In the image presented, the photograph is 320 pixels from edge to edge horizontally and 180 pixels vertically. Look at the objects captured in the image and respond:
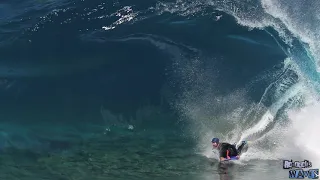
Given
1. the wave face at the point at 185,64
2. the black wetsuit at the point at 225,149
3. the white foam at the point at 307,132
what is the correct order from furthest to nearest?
A: 1. the wave face at the point at 185,64
2. the white foam at the point at 307,132
3. the black wetsuit at the point at 225,149

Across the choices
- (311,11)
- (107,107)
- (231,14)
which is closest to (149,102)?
(107,107)

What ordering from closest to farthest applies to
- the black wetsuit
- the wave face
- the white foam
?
the black wetsuit → the white foam → the wave face

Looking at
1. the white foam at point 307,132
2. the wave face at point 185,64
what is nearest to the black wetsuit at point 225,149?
the wave face at point 185,64

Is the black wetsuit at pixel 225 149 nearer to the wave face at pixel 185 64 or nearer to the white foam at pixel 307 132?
the wave face at pixel 185 64

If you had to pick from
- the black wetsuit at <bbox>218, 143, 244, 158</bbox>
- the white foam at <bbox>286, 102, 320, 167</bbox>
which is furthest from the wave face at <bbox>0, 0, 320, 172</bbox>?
the black wetsuit at <bbox>218, 143, 244, 158</bbox>

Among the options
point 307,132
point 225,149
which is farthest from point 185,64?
point 307,132

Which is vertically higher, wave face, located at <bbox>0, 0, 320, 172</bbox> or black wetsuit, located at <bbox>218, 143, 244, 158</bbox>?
wave face, located at <bbox>0, 0, 320, 172</bbox>

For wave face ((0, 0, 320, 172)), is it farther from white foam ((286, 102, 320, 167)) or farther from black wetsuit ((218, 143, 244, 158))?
black wetsuit ((218, 143, 244, 158))

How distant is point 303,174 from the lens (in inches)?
925

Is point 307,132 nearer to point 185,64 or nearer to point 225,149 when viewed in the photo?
point 225,149

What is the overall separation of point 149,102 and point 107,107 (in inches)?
111

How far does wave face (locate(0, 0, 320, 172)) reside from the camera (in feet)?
94.2

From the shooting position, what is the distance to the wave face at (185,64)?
28703 mm

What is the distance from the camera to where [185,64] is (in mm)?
32062
